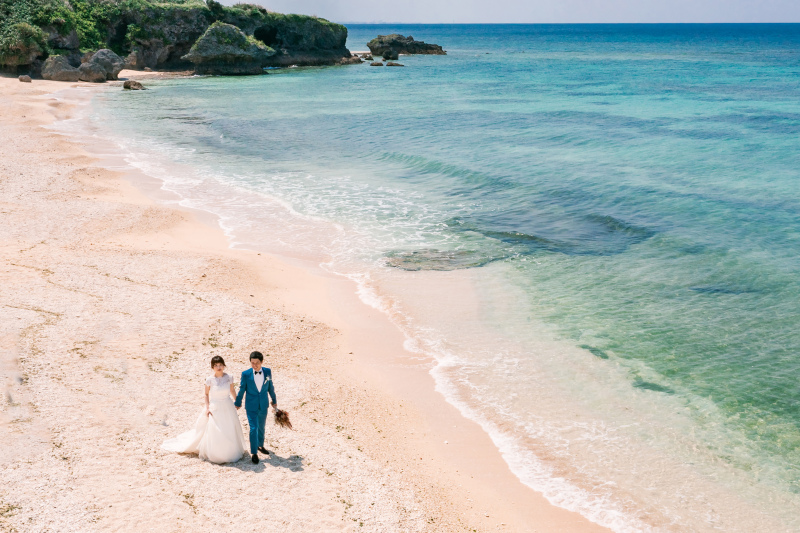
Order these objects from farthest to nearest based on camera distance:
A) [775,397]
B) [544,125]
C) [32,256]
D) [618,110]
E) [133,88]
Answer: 1. [133,88]
2. [618,110]
3. [544,125]
4. [32,256]
5. [775,397]

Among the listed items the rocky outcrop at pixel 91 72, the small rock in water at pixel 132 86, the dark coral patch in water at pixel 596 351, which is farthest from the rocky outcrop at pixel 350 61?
the dark coral patch in water at pixel 596 351

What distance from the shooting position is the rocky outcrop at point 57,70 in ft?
198

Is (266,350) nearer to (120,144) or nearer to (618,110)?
(120,144)

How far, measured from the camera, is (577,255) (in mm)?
19312

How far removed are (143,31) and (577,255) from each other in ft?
231

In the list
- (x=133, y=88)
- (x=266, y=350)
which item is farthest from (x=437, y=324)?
(x=133, y=88)

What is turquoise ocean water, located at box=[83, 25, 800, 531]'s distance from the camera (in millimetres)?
10609

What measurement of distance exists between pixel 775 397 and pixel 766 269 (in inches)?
275

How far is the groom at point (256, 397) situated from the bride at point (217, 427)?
195 mm

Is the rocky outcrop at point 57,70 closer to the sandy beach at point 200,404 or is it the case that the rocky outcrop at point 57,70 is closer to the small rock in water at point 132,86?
the small rock in water at point 132,86

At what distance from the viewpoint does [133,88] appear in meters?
58.2

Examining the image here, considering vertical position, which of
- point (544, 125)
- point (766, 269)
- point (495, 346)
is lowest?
point (495, 346)

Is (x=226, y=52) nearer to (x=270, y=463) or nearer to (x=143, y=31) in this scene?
(x=143, y=31)

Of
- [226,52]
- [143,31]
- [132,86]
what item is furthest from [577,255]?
[143,31]
